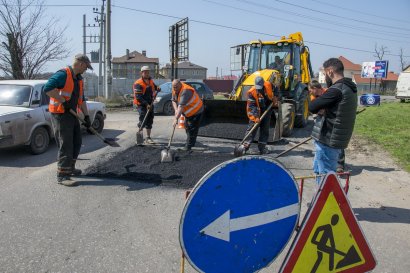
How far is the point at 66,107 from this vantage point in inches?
208

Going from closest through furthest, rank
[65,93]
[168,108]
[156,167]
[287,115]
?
[65,93] → [156,167] → [287,115] → [168,108]

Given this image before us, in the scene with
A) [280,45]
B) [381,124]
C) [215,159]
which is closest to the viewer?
[215,159]

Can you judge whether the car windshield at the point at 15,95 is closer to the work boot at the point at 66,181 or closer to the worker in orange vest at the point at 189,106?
the work boot at the point at 66,181

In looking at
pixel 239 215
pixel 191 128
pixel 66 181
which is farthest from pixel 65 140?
pixel 239 215

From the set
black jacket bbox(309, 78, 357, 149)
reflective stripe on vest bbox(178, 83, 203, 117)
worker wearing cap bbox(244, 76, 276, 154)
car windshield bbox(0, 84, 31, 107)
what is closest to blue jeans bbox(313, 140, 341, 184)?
black jacket bbox(309, 78, 357, 149)

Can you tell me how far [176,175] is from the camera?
5762 millimetres

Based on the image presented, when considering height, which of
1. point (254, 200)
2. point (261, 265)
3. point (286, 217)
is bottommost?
point (261, 265)

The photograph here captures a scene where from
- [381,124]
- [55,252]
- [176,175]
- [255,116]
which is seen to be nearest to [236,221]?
[55,252]

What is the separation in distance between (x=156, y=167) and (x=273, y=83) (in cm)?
422

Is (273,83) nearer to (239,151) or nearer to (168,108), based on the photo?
(239,151)

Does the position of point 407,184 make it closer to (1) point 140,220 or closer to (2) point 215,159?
(2) point 215,159

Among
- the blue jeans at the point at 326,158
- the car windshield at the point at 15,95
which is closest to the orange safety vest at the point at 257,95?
the blue jeans at the point at 326,158

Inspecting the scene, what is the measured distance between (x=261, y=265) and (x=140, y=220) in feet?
7.80

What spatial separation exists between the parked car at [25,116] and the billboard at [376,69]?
44298 mm
